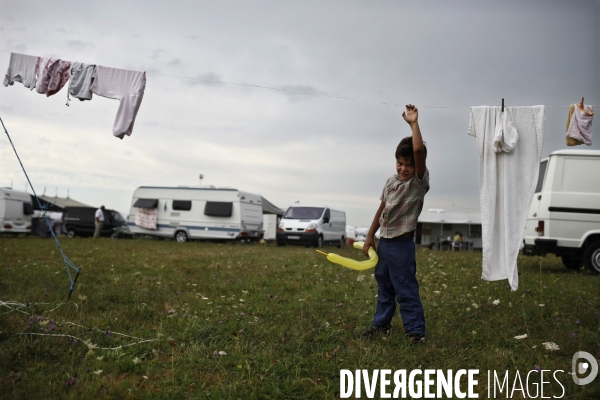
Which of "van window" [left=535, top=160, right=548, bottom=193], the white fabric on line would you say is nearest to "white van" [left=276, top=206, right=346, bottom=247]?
"van window" [left=535, top=160, right=548, bottom=193]

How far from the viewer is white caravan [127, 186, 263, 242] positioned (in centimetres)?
2089

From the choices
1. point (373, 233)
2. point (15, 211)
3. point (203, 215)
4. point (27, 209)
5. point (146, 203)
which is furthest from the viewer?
point (27, 209)

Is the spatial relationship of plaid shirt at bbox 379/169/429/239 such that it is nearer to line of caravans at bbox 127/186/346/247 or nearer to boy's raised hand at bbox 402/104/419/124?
boy's raised hand at bbox 402/104/419/124

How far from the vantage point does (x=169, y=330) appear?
4281 mm

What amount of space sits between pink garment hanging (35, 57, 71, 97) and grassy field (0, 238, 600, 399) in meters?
2.52

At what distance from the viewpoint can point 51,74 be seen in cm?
666

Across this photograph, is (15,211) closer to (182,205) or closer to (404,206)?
(182,205)

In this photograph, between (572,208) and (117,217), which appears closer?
(572,208)

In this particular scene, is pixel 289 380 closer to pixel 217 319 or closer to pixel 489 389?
pixel 489 389

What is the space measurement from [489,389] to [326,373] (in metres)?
1.00

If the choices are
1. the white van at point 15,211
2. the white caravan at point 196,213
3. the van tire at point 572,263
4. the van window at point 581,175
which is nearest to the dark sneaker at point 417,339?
the van window at point 581,175

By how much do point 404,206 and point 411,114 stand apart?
28.1 inches

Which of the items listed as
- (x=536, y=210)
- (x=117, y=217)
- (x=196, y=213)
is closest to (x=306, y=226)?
(x=196, y=213)

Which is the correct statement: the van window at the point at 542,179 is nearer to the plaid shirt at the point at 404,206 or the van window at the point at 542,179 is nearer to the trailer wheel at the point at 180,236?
the plaid shirt at the point at 404,206
